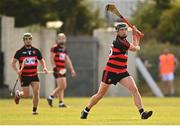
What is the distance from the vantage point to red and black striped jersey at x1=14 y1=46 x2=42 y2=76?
70.7ft

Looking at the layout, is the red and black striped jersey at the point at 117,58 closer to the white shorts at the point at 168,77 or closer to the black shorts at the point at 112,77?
the black shorts at the point at 112,77

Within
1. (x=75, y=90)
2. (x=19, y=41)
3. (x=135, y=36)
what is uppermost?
(x=135, y=36)

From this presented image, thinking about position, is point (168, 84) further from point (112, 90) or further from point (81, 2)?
point (81, 2)

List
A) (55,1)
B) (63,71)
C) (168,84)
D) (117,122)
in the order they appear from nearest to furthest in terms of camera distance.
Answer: (117,122), (63,71), (168,84), (55,1)

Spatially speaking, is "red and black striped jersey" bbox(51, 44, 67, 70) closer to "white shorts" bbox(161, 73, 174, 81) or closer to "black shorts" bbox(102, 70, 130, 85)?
"black shorts" bbox(102, 70, 130, 85)

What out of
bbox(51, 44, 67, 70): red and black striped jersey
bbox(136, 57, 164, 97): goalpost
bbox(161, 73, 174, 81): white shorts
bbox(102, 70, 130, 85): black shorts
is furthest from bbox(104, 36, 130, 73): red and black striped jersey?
bbox(136, 57, 164, 97): goalpost

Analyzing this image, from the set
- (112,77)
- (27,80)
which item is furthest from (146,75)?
(112,77)

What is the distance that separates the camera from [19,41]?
38.2 meters

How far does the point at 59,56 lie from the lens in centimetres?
2708

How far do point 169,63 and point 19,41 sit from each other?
287 inches

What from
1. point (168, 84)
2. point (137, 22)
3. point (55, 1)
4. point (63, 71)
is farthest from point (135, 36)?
point (137, 22)

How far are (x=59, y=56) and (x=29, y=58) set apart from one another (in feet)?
17.8

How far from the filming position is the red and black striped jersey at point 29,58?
70.7 feet

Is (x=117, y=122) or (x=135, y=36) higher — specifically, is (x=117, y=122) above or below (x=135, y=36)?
below
